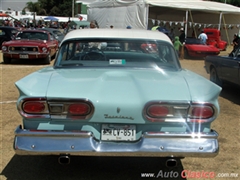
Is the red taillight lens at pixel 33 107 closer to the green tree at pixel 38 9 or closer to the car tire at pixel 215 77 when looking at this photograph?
the car tire at pixel 215 77

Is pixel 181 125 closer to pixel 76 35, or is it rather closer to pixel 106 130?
pixel 106 130

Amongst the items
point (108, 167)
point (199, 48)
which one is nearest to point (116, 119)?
point (108, 167)

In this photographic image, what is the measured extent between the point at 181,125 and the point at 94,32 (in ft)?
6.76

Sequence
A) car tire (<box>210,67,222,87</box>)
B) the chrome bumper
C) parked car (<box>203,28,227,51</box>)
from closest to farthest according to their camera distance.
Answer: the chrome bumper → car tire (<box>210,67,222,87</box>) → parked car (<box>203,28,227,51</box>)

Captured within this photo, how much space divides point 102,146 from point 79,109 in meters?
0.39

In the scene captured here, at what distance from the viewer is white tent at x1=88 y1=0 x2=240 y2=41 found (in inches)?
838

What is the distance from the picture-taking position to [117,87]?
2.89 meters

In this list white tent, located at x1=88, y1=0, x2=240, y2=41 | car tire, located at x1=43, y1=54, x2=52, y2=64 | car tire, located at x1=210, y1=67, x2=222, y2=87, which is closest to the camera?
car tire, located at x1=210, y1=67, x2=222, y2=87

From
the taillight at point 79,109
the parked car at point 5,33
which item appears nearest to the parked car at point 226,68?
the taillight at point 79,109

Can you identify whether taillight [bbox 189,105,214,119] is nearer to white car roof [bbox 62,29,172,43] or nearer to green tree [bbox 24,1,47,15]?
white car roof [bbox 62,29,172,43]

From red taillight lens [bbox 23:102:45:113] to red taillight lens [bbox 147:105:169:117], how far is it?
974 mm

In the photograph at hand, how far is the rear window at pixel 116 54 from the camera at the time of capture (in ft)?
12.8

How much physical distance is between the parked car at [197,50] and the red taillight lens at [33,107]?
14477 mm

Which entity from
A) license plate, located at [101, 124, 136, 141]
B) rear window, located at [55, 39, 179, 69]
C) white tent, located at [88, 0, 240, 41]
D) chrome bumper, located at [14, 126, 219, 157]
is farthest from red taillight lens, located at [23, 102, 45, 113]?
white tent, located at [88, 0, 240, 41]
